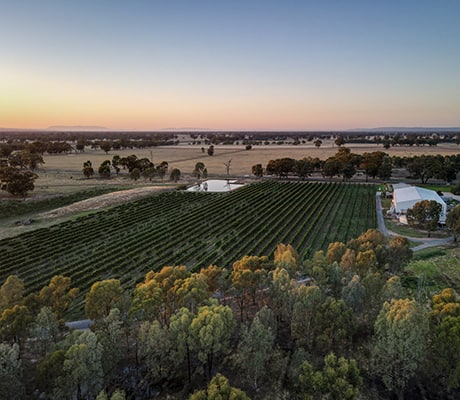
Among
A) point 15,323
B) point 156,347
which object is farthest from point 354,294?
point 15,323

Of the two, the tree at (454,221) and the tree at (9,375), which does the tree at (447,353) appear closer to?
the tree at (9,375)

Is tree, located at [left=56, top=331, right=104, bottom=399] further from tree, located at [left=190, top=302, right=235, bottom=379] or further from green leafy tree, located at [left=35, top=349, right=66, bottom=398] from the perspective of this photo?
tree, located at [left=190, top=302, right=235, bottom=379]

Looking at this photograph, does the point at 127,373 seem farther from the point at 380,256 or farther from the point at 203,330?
the point at 380,256

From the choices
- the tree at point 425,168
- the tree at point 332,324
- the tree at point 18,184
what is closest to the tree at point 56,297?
the tree at point 332,324

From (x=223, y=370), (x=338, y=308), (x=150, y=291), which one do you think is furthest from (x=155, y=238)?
(x=338, y=308)

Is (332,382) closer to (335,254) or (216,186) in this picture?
(335,254)
